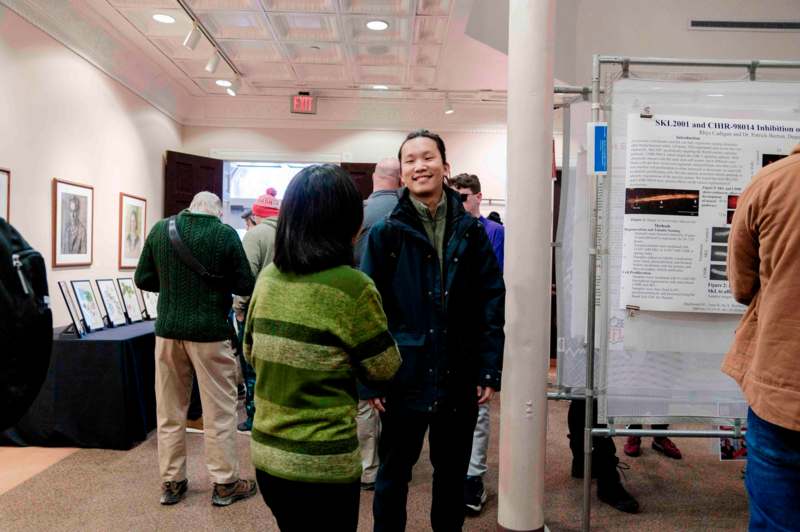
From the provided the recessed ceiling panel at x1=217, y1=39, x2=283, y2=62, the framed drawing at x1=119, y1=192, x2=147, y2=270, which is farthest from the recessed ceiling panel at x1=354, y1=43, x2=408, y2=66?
the framed drawing at x1=119, y1=192, x2=147, y2=270

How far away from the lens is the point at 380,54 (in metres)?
6.09

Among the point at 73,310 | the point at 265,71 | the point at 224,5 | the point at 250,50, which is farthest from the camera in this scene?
the point at 265,71

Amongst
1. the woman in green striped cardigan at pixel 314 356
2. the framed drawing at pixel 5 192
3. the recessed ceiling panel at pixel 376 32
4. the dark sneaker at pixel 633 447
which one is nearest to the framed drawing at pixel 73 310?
the framed drawing at pixel 5 192

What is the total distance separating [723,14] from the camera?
477 centimetres

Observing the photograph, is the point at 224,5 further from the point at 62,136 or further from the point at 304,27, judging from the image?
the point at 62,136

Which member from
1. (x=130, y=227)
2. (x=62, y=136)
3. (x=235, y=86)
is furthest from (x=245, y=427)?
(x=235, y=86)

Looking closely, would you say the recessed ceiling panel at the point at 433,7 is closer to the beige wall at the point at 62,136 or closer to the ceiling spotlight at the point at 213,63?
the ceiling spotlight at the point at 213,63

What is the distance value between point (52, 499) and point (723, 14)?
19.0 ft

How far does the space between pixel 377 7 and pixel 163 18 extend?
1972 millimetres

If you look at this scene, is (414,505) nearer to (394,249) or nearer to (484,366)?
(484,366)

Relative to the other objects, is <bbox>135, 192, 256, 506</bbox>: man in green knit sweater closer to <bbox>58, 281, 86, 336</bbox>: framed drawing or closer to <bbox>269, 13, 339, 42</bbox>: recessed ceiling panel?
<bbox>58, 281, 86, 336</bbox>: framed drawing

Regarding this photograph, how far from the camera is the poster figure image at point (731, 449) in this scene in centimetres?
238

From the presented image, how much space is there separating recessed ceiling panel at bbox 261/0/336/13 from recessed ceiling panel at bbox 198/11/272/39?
0.70 feet

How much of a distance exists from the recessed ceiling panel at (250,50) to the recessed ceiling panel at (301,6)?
90cm
